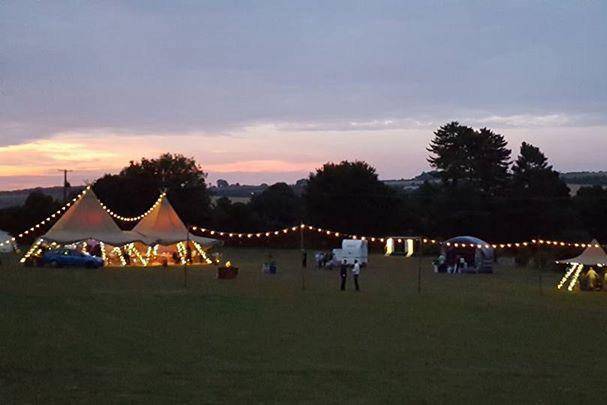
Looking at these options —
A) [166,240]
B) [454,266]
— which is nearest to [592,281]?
[454,266]

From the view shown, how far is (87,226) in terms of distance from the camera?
49156mm

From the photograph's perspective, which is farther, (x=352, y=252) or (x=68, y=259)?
(x=352, y=252)

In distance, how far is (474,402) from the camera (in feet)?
34.4

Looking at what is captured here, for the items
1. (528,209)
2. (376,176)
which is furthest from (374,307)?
(376,176)

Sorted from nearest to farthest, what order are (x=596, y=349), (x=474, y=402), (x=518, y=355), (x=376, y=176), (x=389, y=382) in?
(x=474, y=402) < (x=389, y=382) < (x=518, y=355) < (x=596, y=349) < (x=376, y=176)

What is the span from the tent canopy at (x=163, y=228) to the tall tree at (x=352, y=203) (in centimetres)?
2607

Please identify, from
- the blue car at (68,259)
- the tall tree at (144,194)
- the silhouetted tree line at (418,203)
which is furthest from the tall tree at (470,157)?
the blue car at (68,259)

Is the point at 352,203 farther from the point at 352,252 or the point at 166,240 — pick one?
the point at 166,240

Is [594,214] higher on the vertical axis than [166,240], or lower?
higher

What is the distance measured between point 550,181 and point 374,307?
6387 cm

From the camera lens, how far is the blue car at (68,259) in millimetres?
45344

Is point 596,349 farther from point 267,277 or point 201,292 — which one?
point 267,277

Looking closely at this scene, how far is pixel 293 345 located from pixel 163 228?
122 ft

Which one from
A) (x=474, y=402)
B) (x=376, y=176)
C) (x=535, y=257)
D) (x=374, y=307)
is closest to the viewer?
(x=474, y=402)
